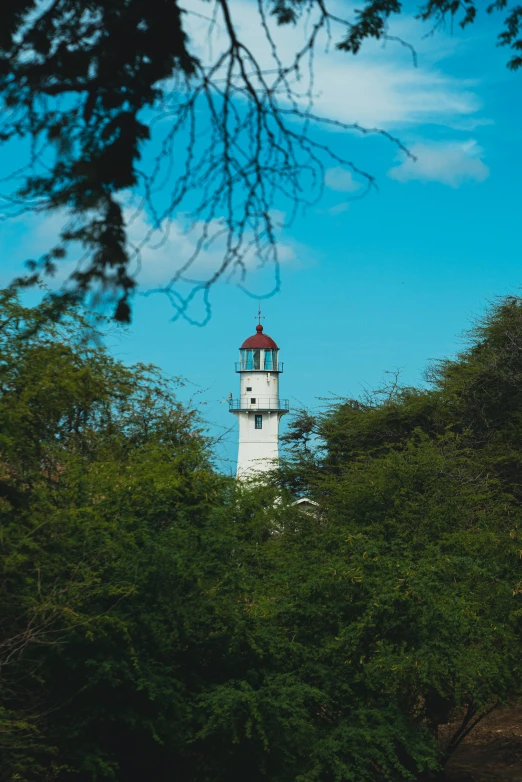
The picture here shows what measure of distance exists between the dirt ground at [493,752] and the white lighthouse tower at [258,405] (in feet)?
92.3

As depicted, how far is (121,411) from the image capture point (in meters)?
20.4

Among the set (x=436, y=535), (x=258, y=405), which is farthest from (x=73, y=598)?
(x=258, y=405)

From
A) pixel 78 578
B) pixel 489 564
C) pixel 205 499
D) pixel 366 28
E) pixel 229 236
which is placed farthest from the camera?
pixel 205 499

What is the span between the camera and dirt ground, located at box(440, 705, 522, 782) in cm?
1716

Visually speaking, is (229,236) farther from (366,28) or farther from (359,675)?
(359,675)

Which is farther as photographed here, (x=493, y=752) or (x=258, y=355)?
(x=258, y=355)

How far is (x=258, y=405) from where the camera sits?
1927 inches

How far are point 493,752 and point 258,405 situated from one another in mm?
30787

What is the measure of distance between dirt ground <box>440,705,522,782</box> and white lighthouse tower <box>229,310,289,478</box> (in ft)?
92.3

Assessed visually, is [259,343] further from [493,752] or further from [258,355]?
[493,752]

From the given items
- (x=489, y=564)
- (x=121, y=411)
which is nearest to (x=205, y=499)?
(x=121, y=411)

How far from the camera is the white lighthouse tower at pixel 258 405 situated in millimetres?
49062

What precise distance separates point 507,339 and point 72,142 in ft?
86.0

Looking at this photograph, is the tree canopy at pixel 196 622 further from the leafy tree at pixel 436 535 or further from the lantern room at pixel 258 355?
the lantern room at pixel 258 355
